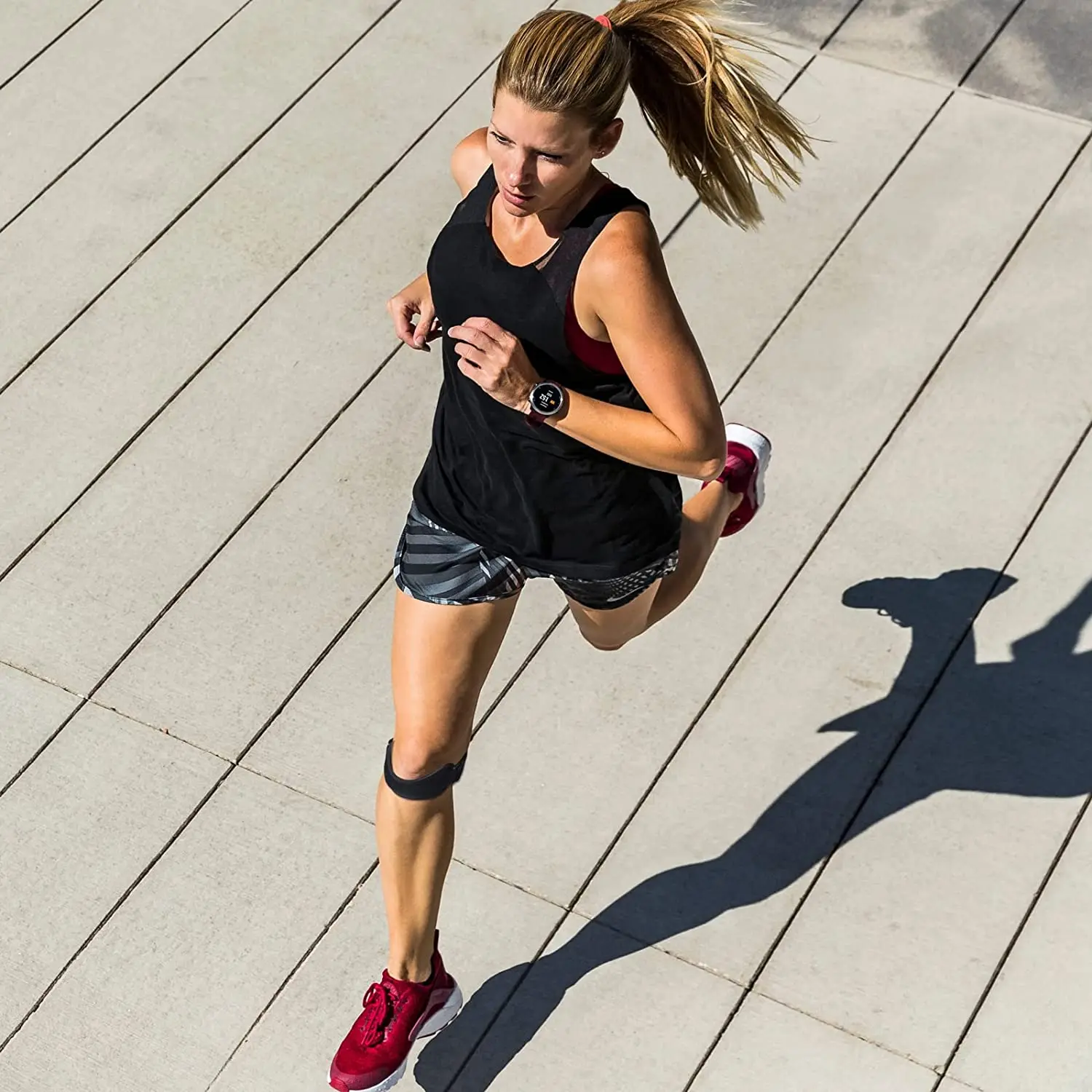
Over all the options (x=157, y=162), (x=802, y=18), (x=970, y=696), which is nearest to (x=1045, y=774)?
(x=970, y=696)

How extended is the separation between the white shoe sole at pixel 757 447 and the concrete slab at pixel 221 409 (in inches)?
34.5

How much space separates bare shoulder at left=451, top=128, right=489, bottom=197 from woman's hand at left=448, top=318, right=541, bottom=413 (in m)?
0.44

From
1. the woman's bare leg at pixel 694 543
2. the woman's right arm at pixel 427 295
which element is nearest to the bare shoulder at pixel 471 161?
the woman's right arm at pixel 427 295

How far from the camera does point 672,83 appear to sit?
2906mm

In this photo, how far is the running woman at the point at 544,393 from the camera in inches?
107

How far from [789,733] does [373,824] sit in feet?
3.01

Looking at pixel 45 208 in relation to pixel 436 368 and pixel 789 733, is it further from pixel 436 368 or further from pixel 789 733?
pixel 789 733

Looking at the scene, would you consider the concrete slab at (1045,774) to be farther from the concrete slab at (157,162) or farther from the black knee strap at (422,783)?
the concrete slab at (157,162)

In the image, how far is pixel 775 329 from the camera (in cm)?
460

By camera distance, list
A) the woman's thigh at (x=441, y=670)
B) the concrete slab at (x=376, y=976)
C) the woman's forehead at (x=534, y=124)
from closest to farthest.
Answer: the woman's forehead at (x=534, y=124), the woman's thigh at (x=441, y=670), the concrete slab at (x=376, y=976)

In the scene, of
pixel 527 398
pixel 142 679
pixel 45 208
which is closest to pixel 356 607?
pixel 142 679

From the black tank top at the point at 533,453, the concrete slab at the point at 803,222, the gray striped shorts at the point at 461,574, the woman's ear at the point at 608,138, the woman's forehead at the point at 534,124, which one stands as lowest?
the concrete slab at the point at 803,222

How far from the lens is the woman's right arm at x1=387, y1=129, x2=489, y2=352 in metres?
3.11

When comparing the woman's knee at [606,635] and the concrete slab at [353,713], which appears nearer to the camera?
the woman's knee at [606,635]
